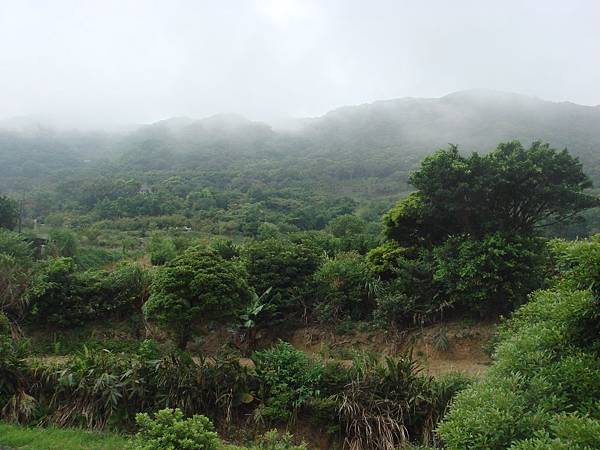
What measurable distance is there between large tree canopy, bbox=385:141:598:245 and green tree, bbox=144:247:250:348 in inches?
239

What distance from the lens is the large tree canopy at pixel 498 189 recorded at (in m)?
11.0

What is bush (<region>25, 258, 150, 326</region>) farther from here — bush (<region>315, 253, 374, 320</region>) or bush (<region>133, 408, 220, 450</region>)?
bush (<region>133, 408, 220, 450</region>)

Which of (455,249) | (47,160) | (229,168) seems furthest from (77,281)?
(47,160)

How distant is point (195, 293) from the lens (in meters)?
8.96

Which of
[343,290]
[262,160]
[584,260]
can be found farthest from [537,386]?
[262,160]

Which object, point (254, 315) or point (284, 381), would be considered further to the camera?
point (254, 315)

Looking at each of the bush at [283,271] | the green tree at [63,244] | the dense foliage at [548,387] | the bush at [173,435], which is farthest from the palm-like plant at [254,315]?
the green tree at [63,244]

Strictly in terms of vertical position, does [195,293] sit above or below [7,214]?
above

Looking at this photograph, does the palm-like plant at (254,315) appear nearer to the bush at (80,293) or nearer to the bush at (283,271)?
the bush at (283,271)

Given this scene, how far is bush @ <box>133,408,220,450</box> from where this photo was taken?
4.80 m

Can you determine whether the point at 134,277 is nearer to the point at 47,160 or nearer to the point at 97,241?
the point at 97,241

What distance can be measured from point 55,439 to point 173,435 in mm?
3277

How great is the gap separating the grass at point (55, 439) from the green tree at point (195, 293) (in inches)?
106

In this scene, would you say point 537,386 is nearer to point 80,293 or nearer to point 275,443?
point 275,443
